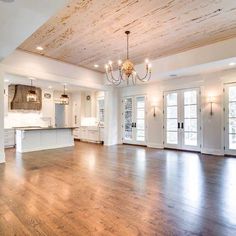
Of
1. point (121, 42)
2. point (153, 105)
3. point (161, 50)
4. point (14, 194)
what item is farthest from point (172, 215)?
point (153, 105)

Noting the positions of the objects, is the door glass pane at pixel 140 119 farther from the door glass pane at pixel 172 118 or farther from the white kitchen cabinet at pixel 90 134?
the white kitchen cabinet at pixel 90 134

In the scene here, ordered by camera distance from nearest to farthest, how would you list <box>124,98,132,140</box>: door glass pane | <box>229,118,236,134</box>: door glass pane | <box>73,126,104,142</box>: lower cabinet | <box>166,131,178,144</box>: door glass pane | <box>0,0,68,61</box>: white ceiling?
<box>0,0,68,61</box>: white ceiling, <box>229,118,236,134</box>: door glass pane, <box>166,131,178,144</box>: door glass pane, <box>124,98,132,140</box>: door glass pane, <box>73,126,104,142</box>: lower cabinet

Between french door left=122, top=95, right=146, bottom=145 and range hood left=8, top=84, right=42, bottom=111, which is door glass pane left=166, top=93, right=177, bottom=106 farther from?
range hood left=8, top=84, right=42, bottom=111

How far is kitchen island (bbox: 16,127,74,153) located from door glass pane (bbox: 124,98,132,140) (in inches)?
112

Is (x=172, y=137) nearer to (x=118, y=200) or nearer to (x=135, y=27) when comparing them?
(x=135, y=27)

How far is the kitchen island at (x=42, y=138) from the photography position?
716 centimetres

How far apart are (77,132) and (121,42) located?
24.6ft

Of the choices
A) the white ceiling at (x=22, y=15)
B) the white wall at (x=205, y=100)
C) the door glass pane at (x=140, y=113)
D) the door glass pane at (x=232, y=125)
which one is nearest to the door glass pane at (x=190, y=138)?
the white wall at (x=205, y=100)

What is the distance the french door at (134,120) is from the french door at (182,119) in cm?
124

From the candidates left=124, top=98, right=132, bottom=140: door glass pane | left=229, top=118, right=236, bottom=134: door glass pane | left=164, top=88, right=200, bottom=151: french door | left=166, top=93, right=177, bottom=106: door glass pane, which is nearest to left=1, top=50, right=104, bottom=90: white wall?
left=124, top=98, right=132, bottom=140: door glass pane

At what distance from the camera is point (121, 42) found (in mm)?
5176

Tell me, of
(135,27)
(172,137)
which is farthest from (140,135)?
(135,27)

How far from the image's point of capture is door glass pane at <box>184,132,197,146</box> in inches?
290

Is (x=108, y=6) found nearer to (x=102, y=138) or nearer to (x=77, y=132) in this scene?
(x=102, y=138)
